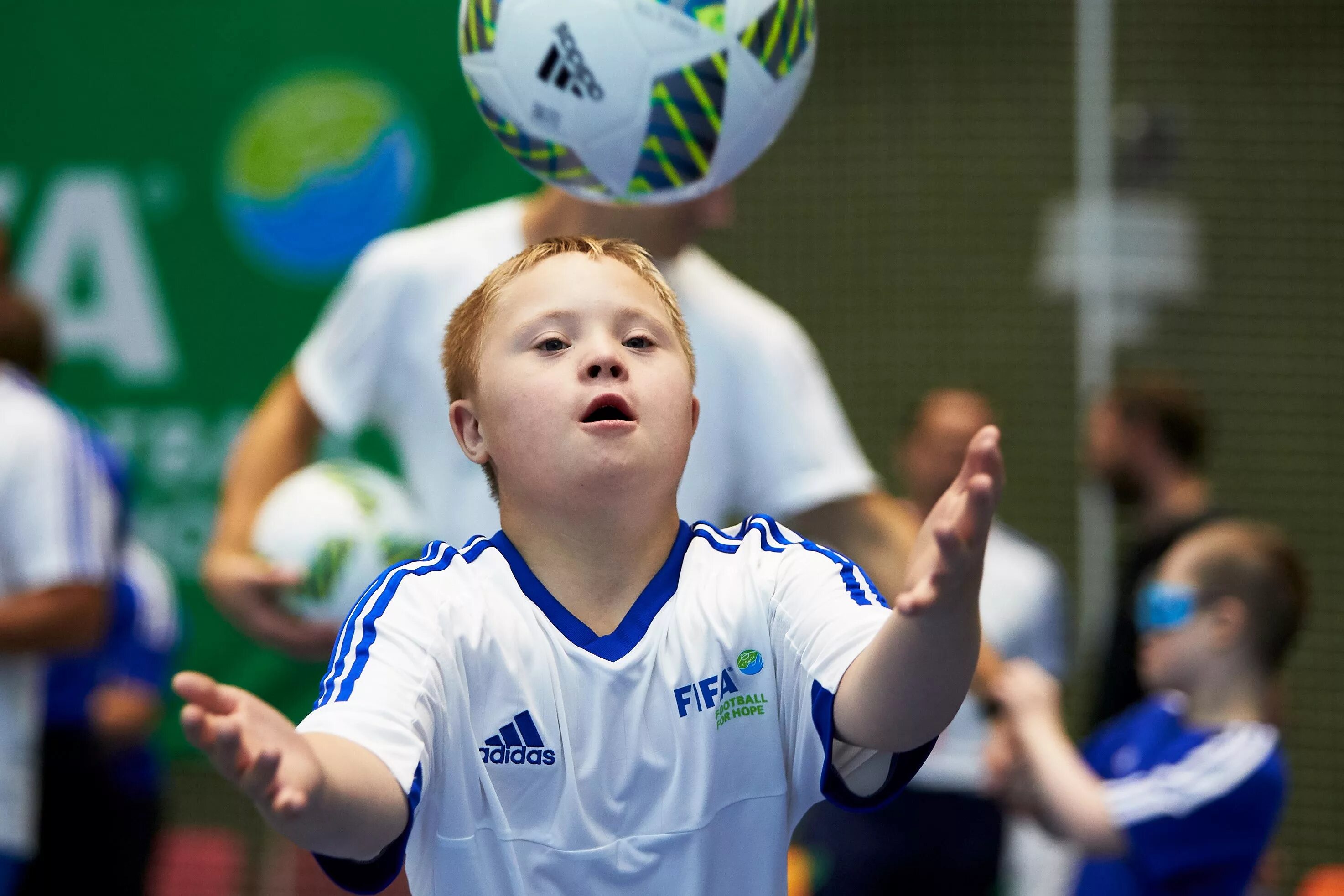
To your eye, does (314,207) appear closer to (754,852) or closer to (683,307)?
(683,307)

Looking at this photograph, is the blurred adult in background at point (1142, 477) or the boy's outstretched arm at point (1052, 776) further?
the blurred adult in background at point (1142, 477)

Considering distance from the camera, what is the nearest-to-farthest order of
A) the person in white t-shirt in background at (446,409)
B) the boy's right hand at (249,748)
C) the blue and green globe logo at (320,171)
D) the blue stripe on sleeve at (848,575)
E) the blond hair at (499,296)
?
the boy's right hand at (249,748)
the blue stripe on sleeve at (848,575)
the blond hair at (499,296)
the person in white t-shirt in background at (446,409)
the blue and green globe logo at (320,171)

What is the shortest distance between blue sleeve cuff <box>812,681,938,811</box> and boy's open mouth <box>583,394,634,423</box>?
0.99ft

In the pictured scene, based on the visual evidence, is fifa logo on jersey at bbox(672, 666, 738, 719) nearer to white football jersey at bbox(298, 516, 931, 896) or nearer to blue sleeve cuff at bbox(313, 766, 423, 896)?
white football jersey at bbox(298, 516, 931, 896)

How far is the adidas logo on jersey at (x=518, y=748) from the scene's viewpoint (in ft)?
4.73

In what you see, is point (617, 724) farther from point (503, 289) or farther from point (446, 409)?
point (446, 409)

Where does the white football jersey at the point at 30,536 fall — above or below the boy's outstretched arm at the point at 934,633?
below

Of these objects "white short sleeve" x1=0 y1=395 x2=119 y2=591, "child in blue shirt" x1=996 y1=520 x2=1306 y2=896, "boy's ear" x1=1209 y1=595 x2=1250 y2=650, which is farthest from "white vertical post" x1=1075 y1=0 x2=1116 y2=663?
"white short sleeve" x1=0 y1=395 x2=119 y2=591

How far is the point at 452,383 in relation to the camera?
5.46ft

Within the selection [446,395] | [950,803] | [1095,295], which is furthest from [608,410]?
[1095,295]

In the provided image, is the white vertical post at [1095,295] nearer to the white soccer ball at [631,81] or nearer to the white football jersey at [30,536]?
the white football jersey at [30,536]

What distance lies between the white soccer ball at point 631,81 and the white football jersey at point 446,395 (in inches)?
21.8

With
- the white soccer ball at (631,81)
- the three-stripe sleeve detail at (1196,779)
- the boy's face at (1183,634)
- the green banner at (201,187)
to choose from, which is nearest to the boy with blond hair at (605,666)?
the white soccer ball at (631,81)

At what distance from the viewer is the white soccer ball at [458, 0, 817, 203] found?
6.63 ft
